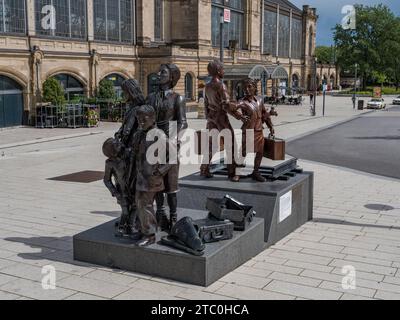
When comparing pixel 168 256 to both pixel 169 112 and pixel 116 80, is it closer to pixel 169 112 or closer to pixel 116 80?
pixel 169 112

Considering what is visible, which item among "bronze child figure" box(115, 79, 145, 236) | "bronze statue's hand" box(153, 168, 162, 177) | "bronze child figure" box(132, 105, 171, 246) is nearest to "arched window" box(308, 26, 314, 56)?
"bronze child figure" box(115, 79, 145, 236)

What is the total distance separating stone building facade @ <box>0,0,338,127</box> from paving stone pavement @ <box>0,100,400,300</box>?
17.2 m

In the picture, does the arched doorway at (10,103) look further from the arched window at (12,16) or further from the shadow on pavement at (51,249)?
the shadow on pavement at (51,249)

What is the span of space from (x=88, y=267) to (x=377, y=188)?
8.78 meters

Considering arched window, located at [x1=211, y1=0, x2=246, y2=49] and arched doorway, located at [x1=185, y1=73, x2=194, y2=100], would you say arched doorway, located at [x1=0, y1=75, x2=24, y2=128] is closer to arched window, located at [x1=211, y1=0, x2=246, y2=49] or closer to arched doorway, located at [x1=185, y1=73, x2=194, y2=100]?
arched doorway, located at [x1=185, y1=73, x2=194, y2=100]

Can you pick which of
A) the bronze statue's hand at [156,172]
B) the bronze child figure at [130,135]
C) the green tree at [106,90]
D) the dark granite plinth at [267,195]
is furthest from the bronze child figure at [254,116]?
the green tree at [106,90]

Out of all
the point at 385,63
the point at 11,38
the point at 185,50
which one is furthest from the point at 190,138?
the point at 385,63

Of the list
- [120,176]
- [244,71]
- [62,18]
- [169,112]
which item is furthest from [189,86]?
[120,176]

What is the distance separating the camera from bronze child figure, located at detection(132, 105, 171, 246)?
7051mm

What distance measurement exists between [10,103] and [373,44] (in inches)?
2943

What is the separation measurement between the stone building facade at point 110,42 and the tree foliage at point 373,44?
32.9 m

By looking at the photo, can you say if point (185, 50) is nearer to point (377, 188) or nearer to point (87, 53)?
point (87, 53)

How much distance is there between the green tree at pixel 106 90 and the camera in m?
35.2
